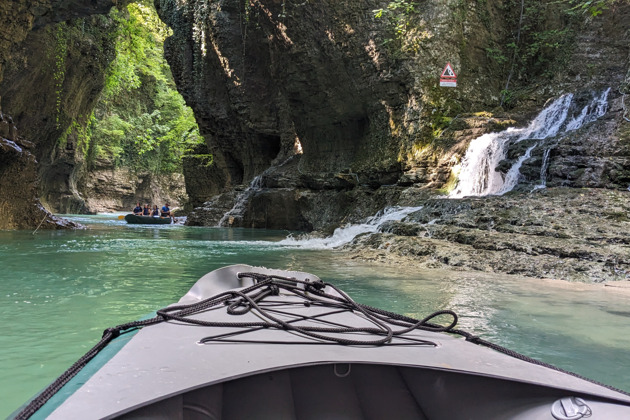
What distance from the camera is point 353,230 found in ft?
32.5

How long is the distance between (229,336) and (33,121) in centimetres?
1464

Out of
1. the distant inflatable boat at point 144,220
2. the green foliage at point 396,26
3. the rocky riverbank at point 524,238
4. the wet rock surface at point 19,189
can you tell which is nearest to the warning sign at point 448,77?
the green foliage at point 396,26

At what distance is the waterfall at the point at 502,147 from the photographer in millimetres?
9000

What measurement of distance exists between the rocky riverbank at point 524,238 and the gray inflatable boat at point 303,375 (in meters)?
4.05

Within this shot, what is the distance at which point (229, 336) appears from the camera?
153 cm

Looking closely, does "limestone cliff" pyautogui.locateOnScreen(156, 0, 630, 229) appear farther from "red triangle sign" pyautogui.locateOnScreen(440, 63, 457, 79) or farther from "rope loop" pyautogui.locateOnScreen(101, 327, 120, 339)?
"rope loop" pyautogui.locateOnScreen(101, 327, 120, 339)

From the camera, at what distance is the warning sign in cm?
1093

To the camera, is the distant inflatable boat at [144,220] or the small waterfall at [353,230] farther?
the distant inflatable boat at [144,220]

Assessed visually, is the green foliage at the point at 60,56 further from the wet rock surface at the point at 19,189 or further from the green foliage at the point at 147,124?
the green foliage at the point at 147,124

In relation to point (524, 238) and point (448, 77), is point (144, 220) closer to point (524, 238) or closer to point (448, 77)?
point (448, 77)

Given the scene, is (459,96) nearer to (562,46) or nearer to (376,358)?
(562,46)

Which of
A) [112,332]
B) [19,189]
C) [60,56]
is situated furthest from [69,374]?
[60,56]

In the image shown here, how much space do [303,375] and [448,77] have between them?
10.8 meters

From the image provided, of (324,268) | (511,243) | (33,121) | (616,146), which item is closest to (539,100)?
(616,146)
